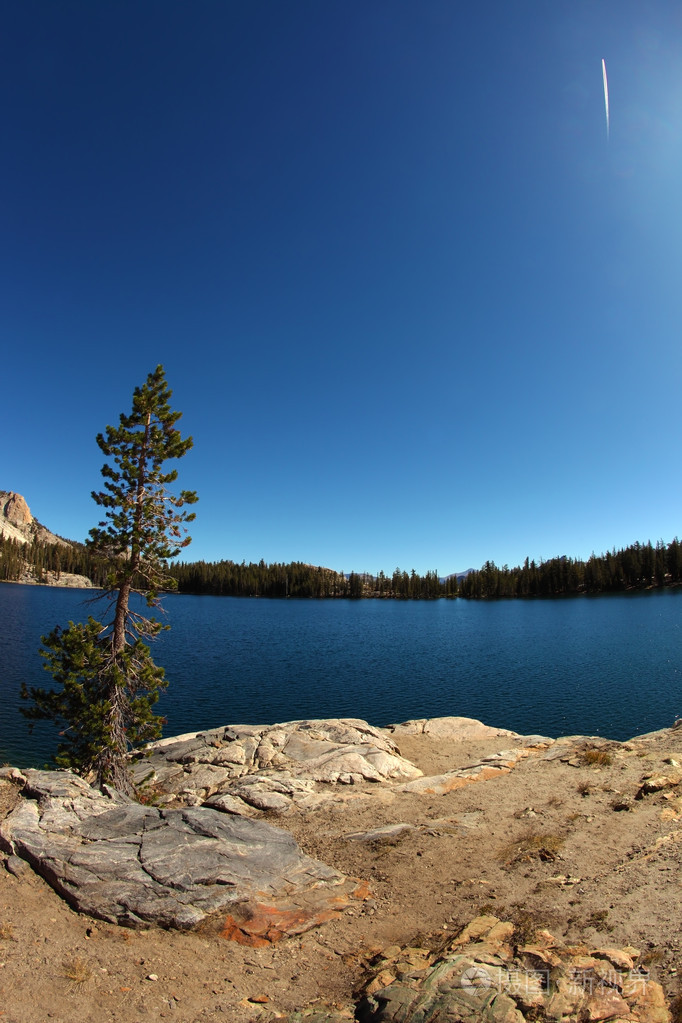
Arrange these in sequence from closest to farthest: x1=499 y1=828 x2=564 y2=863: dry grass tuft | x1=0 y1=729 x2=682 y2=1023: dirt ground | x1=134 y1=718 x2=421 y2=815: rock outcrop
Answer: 1. x1=0 y1=729 x2=682 y2=1023: dirt ground
2. x1=499 y1=828 x2=564 y2=863: dry grass tuft
3. x1=134 y1=718 x2=421 y2=815: rock outcrop

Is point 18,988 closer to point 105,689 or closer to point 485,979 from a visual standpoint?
point 485,979

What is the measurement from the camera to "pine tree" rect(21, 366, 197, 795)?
1792 centimetres

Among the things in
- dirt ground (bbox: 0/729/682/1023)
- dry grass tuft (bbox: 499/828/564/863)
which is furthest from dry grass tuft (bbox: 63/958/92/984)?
dry grass tuft (bbox: 499/828/564/863)

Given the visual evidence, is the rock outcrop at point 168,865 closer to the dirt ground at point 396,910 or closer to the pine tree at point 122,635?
the dirt ground at point 396,910

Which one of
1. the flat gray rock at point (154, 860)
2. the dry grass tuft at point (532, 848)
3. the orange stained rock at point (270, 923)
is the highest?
the flat gray rock at point (154, 860)

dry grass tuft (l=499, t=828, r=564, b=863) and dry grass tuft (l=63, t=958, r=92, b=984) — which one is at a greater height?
dry grass tuft (l=63, t=958, r=92, b=984)

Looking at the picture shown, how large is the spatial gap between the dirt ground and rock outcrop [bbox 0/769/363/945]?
1.17 ft

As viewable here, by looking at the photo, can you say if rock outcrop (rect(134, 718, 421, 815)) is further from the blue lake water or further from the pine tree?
the blue lake water

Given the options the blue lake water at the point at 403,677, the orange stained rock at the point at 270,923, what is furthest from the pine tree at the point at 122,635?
the orange stained rock at the point at 270,923

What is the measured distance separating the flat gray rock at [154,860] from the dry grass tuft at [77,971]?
3.92 feet

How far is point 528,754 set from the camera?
21750 mm

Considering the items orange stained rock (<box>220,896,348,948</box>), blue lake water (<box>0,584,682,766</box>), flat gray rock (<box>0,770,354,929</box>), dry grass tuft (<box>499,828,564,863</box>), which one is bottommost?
blue lake water (<box>0,584,682,766</box>)

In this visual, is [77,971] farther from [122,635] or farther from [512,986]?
[122,635]

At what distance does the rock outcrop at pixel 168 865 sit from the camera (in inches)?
370
